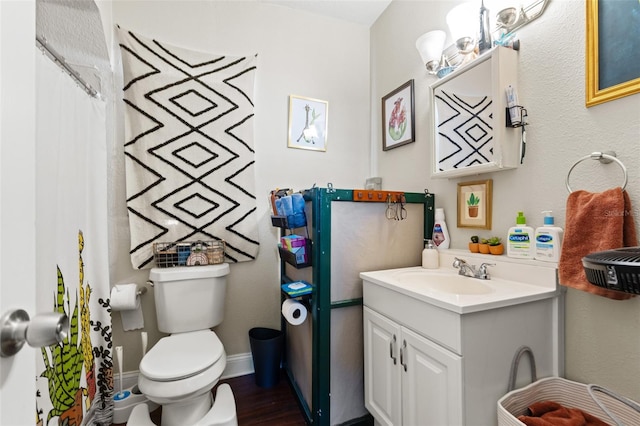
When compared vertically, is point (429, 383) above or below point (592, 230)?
below

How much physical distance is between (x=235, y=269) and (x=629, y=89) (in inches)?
84.3

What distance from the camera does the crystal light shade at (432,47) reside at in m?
1.61

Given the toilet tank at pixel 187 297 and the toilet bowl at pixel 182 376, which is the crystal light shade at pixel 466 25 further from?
the toilet bowl at pixel 182 376

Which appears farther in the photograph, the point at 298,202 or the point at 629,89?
the point at 298,202

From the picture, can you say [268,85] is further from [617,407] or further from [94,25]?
[617,407]

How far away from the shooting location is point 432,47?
1635mm

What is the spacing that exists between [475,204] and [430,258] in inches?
14.6

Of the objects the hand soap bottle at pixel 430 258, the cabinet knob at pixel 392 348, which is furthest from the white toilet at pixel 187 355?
the hand soap bottle at pixel 430 258

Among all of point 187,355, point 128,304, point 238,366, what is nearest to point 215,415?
point 187,355

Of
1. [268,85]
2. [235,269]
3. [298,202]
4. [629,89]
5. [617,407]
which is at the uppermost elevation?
[268,85]

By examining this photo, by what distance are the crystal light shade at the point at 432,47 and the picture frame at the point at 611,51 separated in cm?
68

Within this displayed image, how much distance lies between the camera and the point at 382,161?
2.30m

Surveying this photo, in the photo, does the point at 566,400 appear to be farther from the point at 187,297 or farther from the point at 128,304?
the point at 128,304

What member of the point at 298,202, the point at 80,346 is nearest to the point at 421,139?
the point at 298,202
